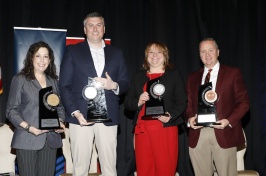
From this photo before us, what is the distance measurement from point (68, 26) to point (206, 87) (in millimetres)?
2228

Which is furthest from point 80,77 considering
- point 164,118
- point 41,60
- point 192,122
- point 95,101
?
point 192,122

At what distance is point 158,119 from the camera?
3.56 metres

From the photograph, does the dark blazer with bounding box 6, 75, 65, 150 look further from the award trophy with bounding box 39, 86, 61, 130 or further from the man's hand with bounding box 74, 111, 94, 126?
the man's hand with bounding box 74, 111, 94, 126

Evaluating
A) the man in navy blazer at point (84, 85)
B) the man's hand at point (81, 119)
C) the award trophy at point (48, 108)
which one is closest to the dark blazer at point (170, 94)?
the man in navy blazer at point (84, 85)

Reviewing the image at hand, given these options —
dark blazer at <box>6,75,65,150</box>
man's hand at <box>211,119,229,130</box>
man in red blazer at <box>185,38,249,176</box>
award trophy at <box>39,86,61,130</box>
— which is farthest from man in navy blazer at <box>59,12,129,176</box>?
man's hand at <box>211,119,229,130</box>

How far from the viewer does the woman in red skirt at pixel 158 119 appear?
3525 millimetres

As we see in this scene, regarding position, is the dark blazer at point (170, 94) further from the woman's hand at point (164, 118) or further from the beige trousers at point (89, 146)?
the beige trousers at point (89, 146)

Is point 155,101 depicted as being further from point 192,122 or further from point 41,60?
point 41,60

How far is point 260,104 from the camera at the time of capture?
5.36m

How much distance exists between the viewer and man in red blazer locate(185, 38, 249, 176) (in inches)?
136

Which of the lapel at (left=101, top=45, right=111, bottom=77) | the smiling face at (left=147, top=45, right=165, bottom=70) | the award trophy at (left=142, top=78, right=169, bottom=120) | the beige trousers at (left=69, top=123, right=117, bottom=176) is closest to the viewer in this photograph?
the beige trousers at (left=69, top=123, right=117, bottom=176)

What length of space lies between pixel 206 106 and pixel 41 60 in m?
1.59

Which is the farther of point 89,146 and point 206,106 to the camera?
point 206,106

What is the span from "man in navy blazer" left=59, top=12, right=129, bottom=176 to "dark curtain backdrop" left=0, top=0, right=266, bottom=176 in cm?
156
